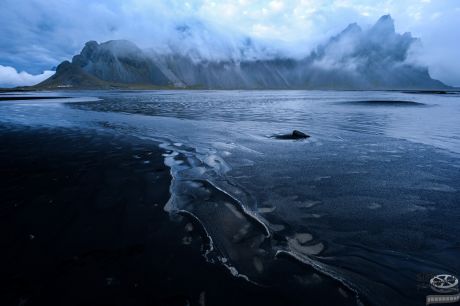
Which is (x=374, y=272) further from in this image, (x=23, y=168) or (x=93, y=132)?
(x=93, y=132)

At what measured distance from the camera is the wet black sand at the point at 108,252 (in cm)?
535

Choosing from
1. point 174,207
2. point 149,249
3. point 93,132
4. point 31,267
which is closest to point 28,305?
point 31,267

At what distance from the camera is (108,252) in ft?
21.8

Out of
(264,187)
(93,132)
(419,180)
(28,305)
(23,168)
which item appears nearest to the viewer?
(28,305)

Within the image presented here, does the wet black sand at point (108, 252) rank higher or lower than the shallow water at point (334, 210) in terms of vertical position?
higher

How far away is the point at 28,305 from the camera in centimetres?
510

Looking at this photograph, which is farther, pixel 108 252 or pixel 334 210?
pixel 334 210

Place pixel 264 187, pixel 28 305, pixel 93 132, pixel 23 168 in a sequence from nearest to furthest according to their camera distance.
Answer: pixel 28 305 < pixel 264 187 < pixel 23 168 < pixel 93 132

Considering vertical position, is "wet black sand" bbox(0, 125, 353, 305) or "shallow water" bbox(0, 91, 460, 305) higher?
"wet black sand" bbox(0, 125, 353, 305)

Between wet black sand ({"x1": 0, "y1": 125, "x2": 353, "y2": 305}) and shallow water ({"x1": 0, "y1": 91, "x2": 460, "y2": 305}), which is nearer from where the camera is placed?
wet black sand ({"x1": 0, "y1": 125, "x2": 353, "y2": 305})

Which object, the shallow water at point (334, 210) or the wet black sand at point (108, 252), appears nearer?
the wet black sand at point (108, 252)

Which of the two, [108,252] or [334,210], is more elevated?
[108,252]

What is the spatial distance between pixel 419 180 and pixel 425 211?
3799 millimetres

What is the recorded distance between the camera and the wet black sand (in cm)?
535
